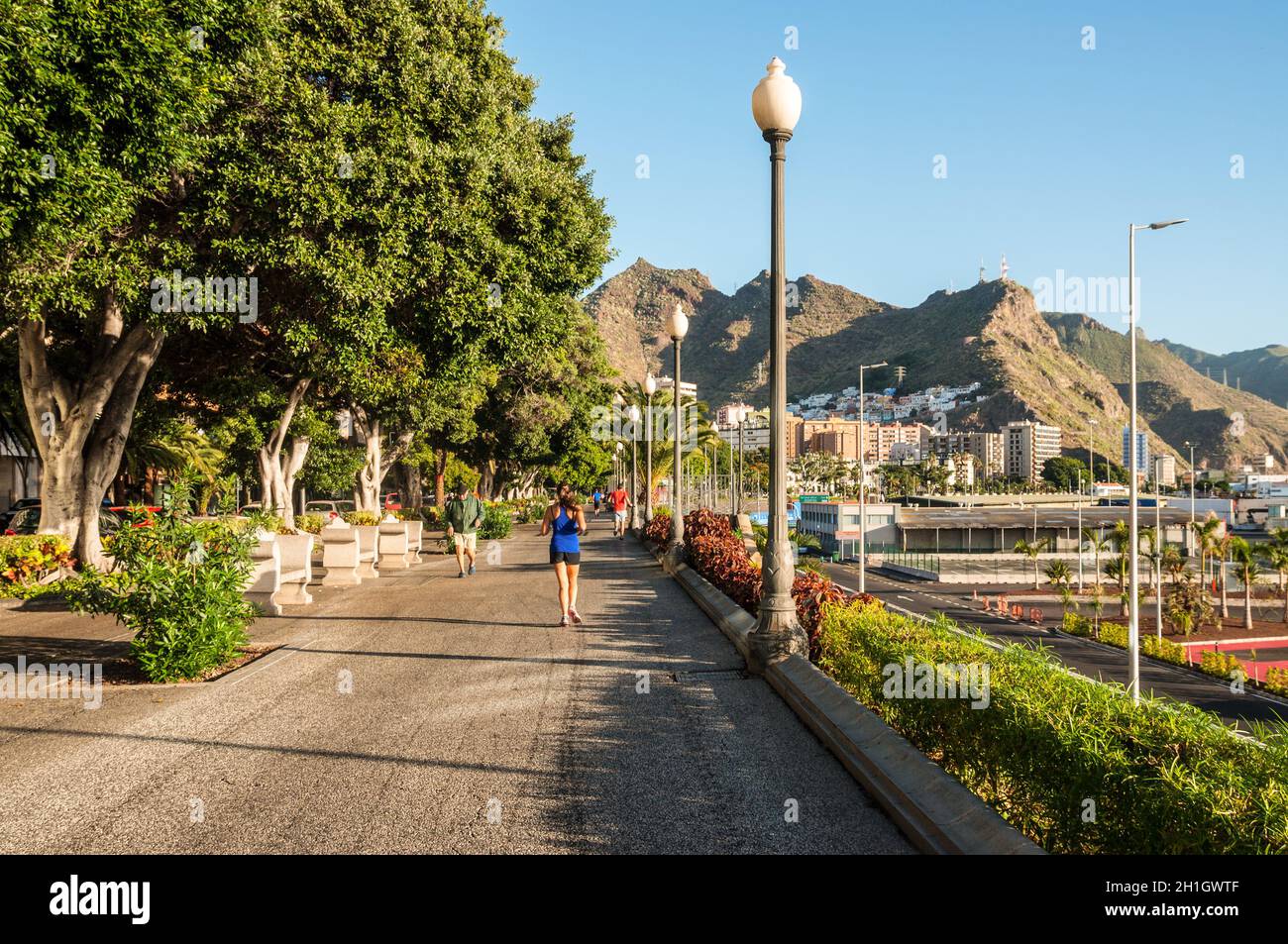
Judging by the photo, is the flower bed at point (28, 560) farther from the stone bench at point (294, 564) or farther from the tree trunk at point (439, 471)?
the tree trunk at point (439, 471)

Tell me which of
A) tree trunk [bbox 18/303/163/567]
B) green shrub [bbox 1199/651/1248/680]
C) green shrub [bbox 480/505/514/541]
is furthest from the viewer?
green shrub [bbox 1199/651/1248/680]

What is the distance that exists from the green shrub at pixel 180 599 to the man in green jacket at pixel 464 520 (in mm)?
7360

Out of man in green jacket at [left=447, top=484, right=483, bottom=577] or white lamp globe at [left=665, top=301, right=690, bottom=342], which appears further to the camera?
white lamp globe at [left=665, top=301, right=690, bottom=342]

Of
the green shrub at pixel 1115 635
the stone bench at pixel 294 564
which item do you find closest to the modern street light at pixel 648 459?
the stone bench at pixel 294 564

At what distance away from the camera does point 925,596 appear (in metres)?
75.1

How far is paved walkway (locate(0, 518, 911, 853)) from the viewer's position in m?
4.80

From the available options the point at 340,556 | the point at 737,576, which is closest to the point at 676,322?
the point at 737,576

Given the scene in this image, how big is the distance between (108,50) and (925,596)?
2905 inches

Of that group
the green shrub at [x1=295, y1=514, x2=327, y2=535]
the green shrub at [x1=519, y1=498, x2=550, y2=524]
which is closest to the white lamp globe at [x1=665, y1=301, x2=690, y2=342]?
the green shrub at [x1=295, y1=514, x2=327, y2=535]

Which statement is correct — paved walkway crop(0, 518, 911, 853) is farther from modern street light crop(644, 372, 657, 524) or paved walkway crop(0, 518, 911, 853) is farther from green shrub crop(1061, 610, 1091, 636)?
green shrub crop(1061, 610, 1091, 636)

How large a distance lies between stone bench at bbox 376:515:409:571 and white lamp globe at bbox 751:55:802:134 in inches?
575

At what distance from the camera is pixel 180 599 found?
841 cm

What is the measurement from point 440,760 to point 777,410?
16.3 ft

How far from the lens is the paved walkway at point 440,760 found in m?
4.80
